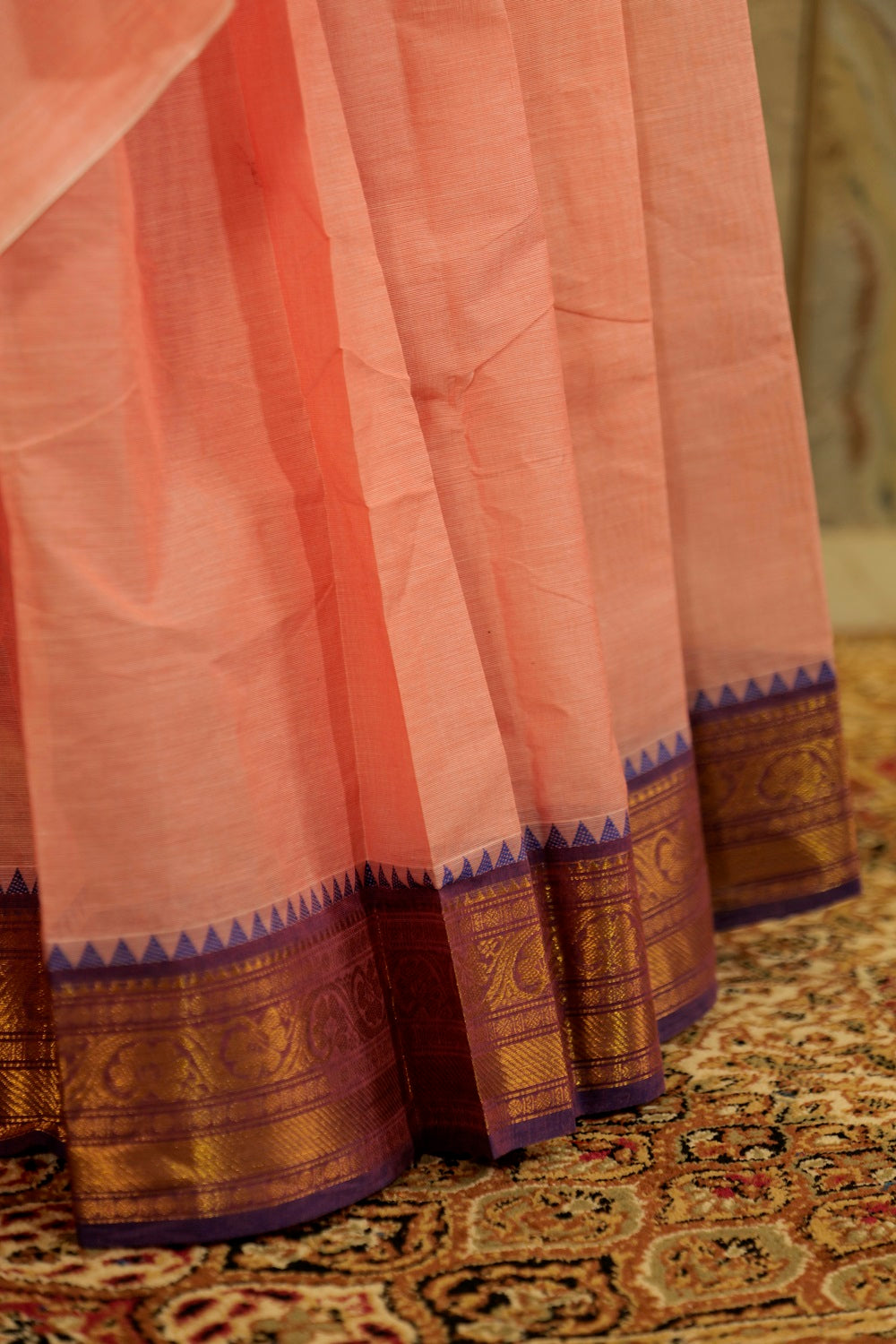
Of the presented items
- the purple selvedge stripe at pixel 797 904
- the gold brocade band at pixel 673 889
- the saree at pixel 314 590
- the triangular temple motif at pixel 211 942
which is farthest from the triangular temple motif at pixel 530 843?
the purple selvedge stripe at pixel 797 904

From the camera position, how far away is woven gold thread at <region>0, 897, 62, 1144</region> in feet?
3.09

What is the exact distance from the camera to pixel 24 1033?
3.12ft

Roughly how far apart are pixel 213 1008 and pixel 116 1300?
0.16 m

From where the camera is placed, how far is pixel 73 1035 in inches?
32.4

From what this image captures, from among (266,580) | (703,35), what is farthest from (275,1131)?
(703,35)

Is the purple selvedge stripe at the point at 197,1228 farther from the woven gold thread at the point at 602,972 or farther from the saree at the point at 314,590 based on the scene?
the woven gold thread at the point at 602,972

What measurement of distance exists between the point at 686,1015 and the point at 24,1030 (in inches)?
18.9

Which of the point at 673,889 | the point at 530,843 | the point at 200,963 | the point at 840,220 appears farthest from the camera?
the point at 840,220

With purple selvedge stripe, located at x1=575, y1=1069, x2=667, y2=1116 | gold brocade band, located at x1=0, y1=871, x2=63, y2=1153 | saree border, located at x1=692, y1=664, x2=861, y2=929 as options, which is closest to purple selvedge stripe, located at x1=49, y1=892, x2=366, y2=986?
gold brocade band, located at x1=0, y1=871, x2=63, y2=1153

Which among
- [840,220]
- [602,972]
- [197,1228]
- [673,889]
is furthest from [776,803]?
[840,220]

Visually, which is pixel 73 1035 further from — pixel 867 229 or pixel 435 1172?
pixel 867 229

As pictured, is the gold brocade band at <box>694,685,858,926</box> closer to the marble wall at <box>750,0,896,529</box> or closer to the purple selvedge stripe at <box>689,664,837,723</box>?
the purple selvedge stripe at <box>689,664,837,723</box>

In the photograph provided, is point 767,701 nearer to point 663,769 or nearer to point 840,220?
point 663,769

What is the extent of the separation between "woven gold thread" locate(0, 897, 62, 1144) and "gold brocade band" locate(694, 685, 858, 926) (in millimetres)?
536
